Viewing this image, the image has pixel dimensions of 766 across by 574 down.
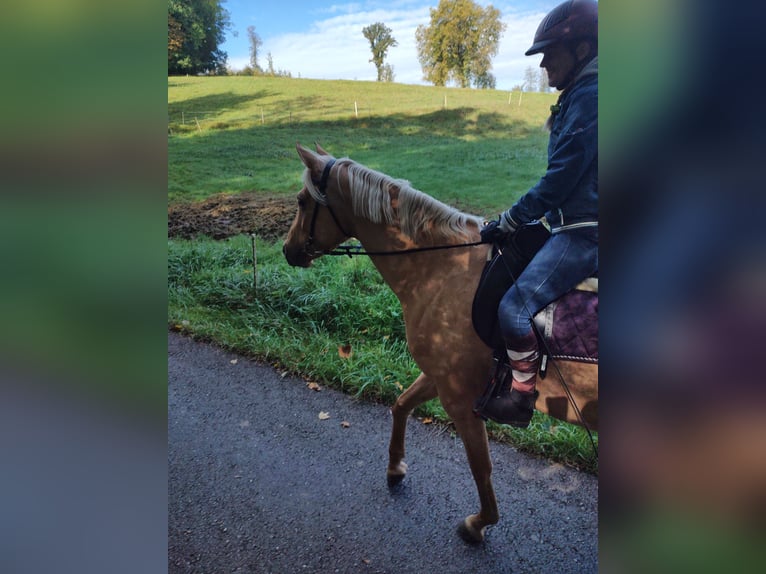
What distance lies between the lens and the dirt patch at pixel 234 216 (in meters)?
5.02

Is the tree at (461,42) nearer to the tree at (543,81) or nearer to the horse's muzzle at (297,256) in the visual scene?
the tree at (543,81)

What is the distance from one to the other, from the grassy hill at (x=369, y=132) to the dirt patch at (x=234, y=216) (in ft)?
0.56

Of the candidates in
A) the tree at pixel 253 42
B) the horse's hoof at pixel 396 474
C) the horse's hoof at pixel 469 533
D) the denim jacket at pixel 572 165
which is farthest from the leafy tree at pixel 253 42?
the horse's hoof at pixel 469 533

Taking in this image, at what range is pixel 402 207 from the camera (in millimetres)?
2311

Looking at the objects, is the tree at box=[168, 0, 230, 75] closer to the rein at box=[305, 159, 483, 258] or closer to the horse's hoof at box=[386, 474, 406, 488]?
the rein at box=[305, 159, 483, 258]

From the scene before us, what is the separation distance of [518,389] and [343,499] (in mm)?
1483

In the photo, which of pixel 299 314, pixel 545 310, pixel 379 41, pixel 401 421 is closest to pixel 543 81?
pixel 379 41

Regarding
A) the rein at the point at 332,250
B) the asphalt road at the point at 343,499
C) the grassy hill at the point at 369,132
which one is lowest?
the asphalt road at the point at 343,499

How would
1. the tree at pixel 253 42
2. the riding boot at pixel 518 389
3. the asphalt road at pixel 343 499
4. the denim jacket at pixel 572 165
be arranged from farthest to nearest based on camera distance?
the tree at pixel 253 42 → the asphalt road at pixel 343 499 → the riding boot at pixel 518 389 → the denim jacket at pixel 572 165

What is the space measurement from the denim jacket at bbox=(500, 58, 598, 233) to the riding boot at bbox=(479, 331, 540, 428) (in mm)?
523

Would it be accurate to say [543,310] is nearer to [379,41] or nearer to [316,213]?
[316,213]
